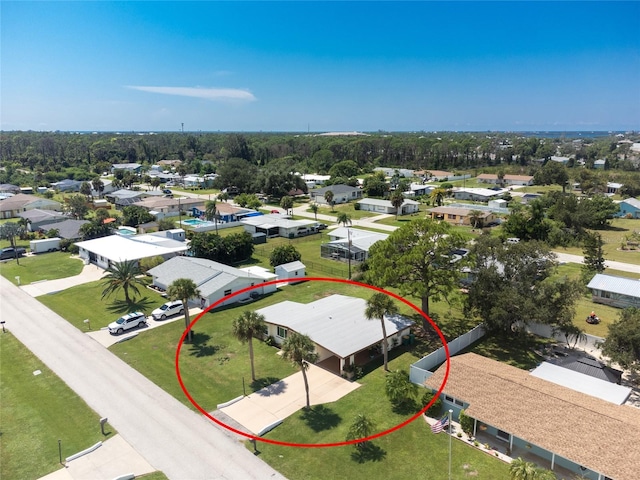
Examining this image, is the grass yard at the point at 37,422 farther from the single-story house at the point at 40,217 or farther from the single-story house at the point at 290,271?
the single-story house at the point at 40,217

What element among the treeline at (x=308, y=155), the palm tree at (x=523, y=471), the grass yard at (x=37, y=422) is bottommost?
the grass yard at (x=37, y=422)

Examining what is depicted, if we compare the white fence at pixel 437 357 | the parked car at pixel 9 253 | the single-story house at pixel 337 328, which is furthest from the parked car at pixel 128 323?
the parked car at pixel 9 253

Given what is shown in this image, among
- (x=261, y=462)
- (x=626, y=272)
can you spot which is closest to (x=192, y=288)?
(x=261, y=462)

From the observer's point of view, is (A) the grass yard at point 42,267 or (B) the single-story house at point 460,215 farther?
(B) the single-story house at point 460,215

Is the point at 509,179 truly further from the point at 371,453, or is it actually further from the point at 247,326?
the point at 371,453

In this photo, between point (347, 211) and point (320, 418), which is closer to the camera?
point (320, 418)

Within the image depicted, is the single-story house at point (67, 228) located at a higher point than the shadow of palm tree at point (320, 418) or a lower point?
higher

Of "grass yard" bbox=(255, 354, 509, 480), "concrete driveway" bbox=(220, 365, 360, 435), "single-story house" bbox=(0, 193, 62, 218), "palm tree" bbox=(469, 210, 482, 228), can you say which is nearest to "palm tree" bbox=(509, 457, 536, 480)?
"grass yard" bbox=(255, 354, 509, 480)

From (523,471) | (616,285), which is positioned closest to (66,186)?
(616,285)
